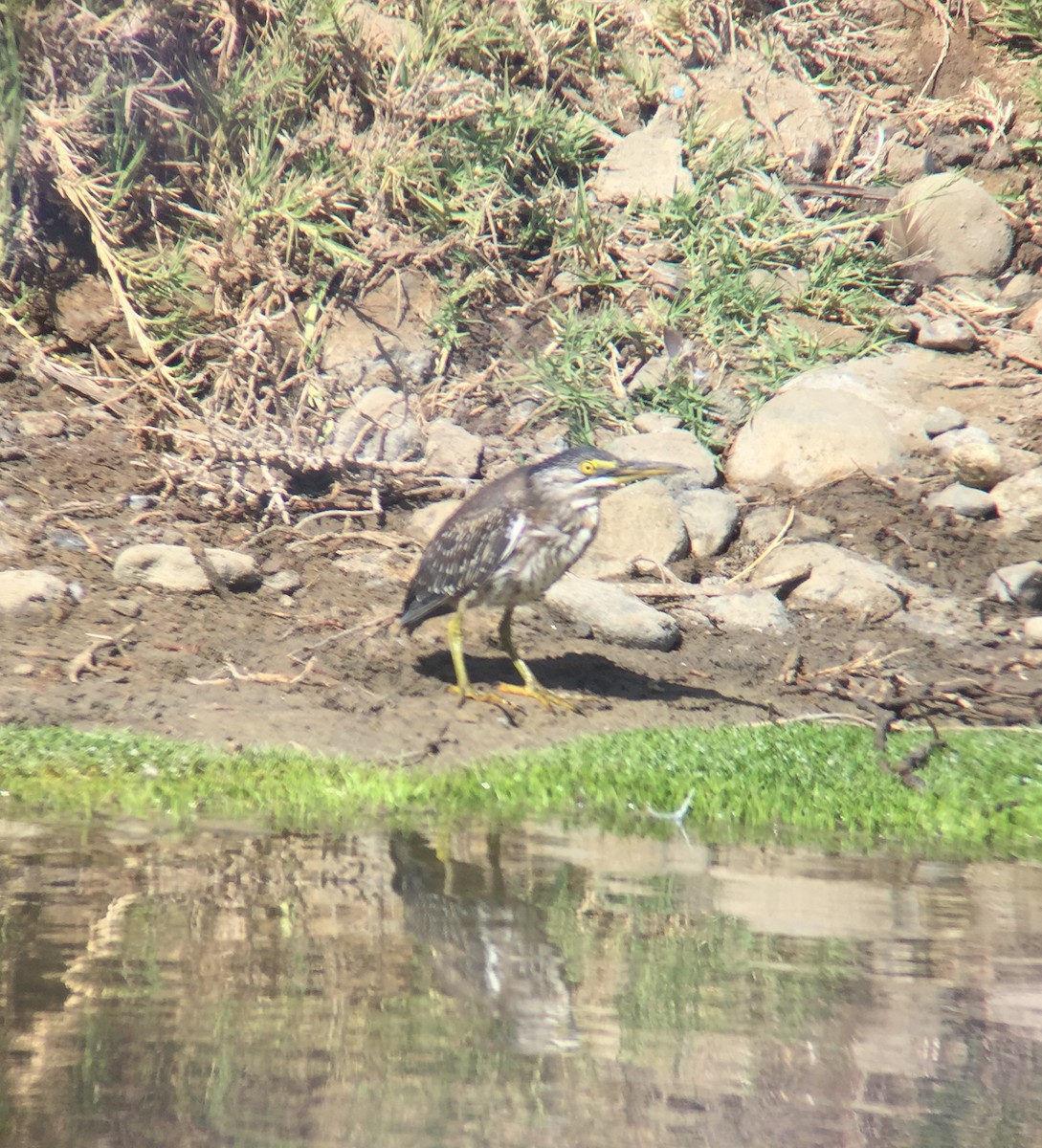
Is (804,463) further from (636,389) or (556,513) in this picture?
(556,513)

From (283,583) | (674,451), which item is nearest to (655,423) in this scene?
(674,451)

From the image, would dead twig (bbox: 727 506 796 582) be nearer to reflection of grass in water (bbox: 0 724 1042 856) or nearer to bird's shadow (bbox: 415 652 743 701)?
bird's shadow (bbox: 415 652 743 701)

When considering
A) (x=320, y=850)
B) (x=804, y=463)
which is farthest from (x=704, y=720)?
(x=804, y=463)

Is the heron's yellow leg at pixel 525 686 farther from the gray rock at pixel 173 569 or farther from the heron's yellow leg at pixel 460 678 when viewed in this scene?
the gray rock at pixel 173 569

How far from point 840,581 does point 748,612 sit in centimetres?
102

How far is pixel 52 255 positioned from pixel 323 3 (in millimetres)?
4122

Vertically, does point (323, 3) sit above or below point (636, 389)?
above

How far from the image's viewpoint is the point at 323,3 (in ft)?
53.2

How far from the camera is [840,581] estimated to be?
1217 centimetres

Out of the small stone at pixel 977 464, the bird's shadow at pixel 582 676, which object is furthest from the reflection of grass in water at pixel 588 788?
the small stone at pixel 977 464

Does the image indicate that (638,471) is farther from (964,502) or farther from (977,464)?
(977,464)

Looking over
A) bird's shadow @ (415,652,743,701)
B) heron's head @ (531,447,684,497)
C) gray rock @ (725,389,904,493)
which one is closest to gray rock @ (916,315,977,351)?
gray rock @ (725,389,904,493)

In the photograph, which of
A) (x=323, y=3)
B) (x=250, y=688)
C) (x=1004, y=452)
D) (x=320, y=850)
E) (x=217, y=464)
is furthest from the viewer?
(x=323, y=3)

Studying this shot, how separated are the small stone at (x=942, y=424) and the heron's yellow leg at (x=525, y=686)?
20.1 ft
